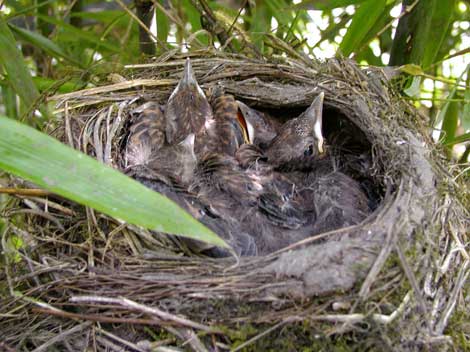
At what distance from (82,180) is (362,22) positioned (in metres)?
1.39

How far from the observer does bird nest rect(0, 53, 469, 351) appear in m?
1.39

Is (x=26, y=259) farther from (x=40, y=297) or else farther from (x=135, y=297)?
(x=135, y=297)

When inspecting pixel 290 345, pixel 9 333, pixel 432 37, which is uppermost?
pixel 432 37

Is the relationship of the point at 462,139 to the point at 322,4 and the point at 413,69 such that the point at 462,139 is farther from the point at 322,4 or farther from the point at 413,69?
the point at 322,4

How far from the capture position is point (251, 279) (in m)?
1.46

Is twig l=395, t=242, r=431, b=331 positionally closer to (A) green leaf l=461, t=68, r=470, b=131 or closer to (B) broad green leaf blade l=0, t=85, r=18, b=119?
(A) green leaf l=461, t=68, r=470, b=131

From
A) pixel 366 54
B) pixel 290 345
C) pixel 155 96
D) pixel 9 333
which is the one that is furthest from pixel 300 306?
pixel 366 54

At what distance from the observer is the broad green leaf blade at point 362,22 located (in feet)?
7.06

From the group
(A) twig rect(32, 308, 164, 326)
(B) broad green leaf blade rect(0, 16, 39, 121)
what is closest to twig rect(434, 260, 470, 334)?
(A) twig rect(32, 308, 164, 326)

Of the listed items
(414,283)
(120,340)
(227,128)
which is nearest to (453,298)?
(414,283)

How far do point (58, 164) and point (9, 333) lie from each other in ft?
2.20

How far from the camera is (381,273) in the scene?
1440 millimetres

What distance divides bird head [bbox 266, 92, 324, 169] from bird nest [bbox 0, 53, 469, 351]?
25 centimetres

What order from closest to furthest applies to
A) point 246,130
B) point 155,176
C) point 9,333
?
point 9,333, point 155,176, point 246,130
